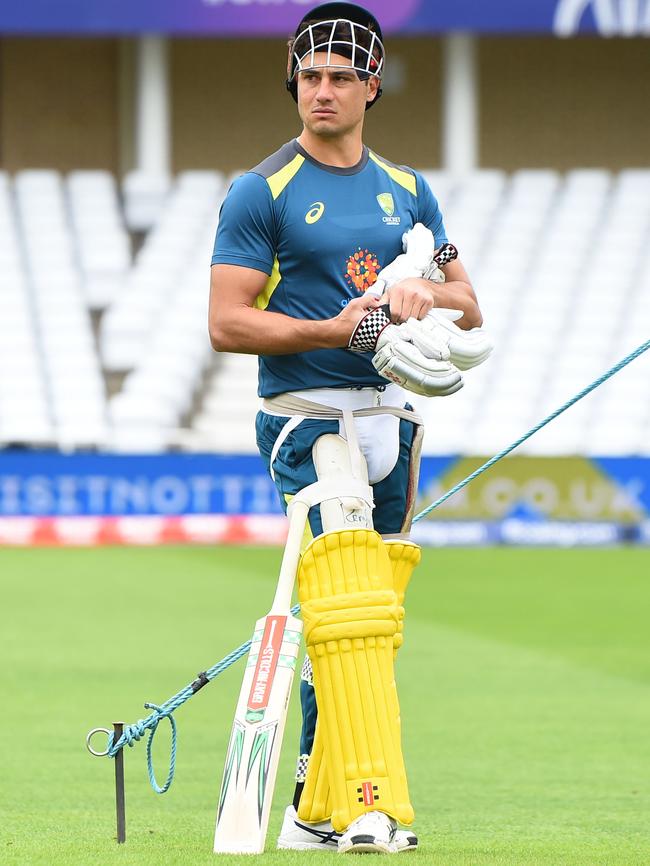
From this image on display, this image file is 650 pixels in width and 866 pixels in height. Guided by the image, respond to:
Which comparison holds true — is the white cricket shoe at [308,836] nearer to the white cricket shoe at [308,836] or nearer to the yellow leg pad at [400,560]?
the white cricket shoe at [308,836]

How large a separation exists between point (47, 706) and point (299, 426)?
3.50 m

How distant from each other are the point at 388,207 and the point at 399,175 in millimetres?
178

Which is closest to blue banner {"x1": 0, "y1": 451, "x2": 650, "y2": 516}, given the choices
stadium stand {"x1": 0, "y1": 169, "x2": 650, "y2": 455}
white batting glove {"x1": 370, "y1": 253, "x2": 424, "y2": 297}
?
stadium stand {"x1": 0, "y1": 169, "x2": 650, "y2": 455}

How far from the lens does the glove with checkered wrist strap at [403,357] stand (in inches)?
163

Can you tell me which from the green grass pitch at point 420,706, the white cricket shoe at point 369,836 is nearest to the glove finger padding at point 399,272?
the white cricket shoe at point 369,836

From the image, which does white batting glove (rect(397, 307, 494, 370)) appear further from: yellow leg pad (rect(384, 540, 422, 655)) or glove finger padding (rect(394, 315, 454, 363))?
yellow leg pad (rect(384, 540, 422, 655))

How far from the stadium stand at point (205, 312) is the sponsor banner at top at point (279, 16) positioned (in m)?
2.80

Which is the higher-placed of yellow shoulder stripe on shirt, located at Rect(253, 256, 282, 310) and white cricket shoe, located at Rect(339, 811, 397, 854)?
yellow shoulder stripe on shirt, located at Rect(253, 256, 282, 310)

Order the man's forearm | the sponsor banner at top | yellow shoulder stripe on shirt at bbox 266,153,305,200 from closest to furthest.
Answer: the man's forearm, yellow shoulder stripe on shirt at bbox 266,153,305,200, the sponsor banner at top

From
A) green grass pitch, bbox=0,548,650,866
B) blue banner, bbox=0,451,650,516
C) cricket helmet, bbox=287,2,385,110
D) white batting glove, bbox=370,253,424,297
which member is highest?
cricket helmet, bbox=287,2,385,110

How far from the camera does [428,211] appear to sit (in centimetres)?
471

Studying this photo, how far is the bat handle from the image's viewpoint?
4312mm

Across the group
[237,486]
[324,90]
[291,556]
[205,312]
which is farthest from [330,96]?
[205,312]

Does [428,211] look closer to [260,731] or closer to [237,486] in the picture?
[260,731]
